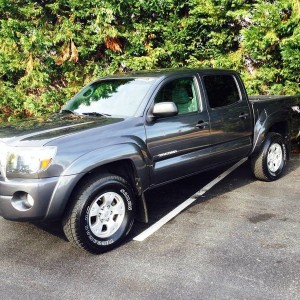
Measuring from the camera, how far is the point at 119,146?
13.0ft

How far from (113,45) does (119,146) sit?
5.42 m

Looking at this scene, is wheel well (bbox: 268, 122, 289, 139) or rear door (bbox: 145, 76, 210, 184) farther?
wheel well (bbox: 268, 122, 289, 139)

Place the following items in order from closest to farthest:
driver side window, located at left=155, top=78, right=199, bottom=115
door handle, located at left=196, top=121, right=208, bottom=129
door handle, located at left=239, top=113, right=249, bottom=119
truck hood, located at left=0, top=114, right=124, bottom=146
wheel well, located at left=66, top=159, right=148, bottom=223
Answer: truck hood, located at left=0, top=114, right=124, bottom=146 → wheel well, located at left=66, top=159, right=148, bottom=223 → driver side window, located at left=155, top=78, right=199, bottom=115 → door handle, located at left=196, top=121, right=208, bottom=129 → door handle, located at left=239, top=113, right=249, bottom=119

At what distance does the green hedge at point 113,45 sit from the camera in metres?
8.13

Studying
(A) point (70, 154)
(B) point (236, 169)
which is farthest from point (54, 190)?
(B) point (236, 169)

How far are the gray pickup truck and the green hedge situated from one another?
100 inches

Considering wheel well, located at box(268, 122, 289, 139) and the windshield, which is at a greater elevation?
the windshield

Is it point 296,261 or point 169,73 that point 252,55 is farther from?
point 296,261

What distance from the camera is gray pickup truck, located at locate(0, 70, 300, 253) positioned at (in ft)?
11.6

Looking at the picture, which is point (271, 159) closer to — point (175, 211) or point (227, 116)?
point (227, 116)

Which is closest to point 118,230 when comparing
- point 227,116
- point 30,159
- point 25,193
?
point 25,193

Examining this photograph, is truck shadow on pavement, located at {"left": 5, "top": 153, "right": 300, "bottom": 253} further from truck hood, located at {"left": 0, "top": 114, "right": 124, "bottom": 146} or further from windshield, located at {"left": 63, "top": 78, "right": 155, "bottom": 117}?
windshield, located at {"left": 63, "top": 78, "right": 155, "bottom": 117}

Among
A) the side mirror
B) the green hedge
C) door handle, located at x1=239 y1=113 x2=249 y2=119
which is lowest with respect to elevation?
door handle, located at x1=239 y1=113 x2=249 y2=119

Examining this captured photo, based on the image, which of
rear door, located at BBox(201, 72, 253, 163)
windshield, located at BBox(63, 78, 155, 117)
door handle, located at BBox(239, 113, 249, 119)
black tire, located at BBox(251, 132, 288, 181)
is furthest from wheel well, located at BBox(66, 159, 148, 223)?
black tire, located at BBox(251, 132, 288, 181)
